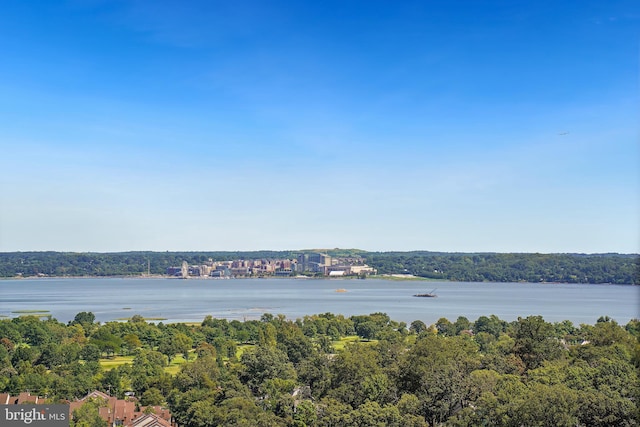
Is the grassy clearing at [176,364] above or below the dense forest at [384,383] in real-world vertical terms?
below

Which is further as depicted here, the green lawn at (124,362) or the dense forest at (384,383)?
the green lawn at (124,362)

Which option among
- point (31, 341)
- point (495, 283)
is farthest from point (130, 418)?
point (495, 283)

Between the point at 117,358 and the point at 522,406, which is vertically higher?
the point at 522,406

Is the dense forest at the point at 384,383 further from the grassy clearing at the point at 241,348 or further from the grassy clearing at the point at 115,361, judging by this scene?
the grassy clearing at the point at 241,348

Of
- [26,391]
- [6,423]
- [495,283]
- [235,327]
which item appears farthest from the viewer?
[495,283]

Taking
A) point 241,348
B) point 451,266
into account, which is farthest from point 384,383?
point 451,266

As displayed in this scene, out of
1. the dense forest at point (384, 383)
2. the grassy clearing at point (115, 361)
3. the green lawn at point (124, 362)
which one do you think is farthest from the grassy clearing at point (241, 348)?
the grassy clearing at point (115, 361)

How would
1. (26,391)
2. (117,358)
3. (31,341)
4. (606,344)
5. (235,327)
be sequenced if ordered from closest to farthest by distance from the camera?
(26,391)
(606,344)
(117,358)
(31,341)
(235,327)

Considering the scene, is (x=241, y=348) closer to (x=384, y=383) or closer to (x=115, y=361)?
(x=115, y=361)

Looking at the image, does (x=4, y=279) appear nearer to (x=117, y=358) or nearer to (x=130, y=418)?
(x=117, y=358)
